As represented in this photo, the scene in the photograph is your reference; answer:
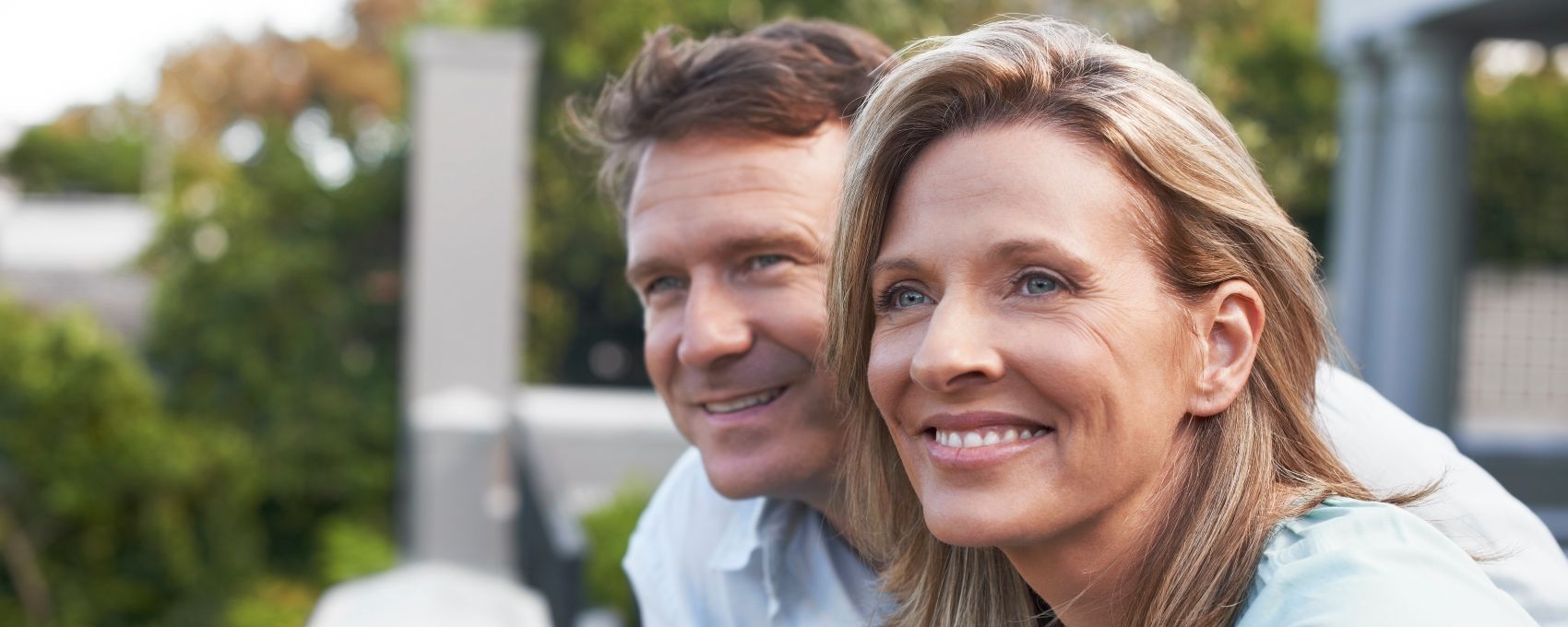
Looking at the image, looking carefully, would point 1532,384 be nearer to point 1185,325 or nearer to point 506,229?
point 506,229

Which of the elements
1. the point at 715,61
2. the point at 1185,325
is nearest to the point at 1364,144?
the point at 715,61

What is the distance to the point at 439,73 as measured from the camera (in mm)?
7051

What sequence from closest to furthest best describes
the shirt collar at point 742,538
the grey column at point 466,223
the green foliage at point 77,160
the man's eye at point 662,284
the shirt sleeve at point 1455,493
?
the shirt sleeve at point 1455,493
the man's eye at point 662,284
the shirt collar at point 742,538
the grey column at point 466,223
the green foliage at point 77,160

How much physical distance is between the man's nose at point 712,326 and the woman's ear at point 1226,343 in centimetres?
70

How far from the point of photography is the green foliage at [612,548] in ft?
17.5

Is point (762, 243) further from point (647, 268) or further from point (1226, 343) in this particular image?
point (1226, 343)

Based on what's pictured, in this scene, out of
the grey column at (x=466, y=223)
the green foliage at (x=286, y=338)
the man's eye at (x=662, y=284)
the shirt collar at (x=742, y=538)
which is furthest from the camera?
the green foliage at (x=286, y=338)

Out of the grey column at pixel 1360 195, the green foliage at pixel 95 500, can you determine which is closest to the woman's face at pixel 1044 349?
the grey column at pixel 1360 195

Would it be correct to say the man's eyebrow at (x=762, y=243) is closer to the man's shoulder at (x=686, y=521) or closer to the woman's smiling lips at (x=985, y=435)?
the man's shoulder at (x=686, y=521)

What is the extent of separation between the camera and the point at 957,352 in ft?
4.17

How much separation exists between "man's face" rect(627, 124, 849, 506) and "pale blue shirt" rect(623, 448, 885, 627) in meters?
0.18

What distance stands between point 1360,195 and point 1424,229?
0.36 meters

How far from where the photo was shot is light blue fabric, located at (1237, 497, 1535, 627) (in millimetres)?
1092

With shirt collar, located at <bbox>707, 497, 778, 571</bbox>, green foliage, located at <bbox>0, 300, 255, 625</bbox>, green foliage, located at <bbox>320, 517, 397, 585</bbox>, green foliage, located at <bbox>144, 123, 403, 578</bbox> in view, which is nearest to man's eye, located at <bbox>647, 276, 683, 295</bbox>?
shirt collar, located at <bbox>707, 497, 778, 571</bbox>
